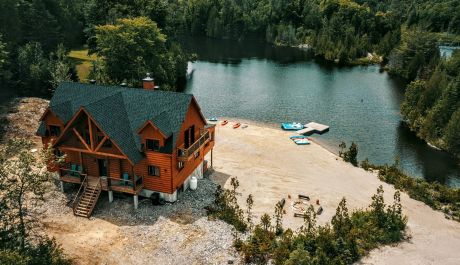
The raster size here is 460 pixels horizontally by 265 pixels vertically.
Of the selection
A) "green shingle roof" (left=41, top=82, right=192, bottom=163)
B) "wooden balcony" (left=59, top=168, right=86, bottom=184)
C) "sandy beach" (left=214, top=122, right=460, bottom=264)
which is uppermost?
"green shingle roof" (left=41, top=82, right=192, bottom=163)

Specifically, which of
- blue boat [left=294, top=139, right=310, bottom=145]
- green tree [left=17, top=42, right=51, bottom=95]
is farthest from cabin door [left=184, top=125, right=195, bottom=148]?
green tree [left=17, top=42, right=51, bottom=95]

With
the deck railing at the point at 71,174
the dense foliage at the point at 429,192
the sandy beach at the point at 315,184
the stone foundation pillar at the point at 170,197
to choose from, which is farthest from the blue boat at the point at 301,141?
Result: the deck railing at the point at 71,174

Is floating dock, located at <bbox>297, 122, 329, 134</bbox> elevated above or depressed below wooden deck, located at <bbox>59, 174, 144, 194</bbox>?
below

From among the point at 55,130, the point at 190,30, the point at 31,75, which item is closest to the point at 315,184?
the point at 55,130

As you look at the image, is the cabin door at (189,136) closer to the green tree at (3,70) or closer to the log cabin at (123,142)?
the log cabin at (123,142)

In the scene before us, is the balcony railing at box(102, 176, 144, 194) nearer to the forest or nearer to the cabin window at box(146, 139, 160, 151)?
the cabin window at box(146, 139, 160, 151)

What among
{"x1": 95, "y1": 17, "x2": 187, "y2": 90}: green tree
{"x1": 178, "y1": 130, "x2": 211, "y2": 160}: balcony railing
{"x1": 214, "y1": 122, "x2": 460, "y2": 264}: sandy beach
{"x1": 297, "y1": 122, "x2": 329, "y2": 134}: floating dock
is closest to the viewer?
{"x1": 214, "y1": 122, "x2": 460, "y2": 264}: sandy beach
